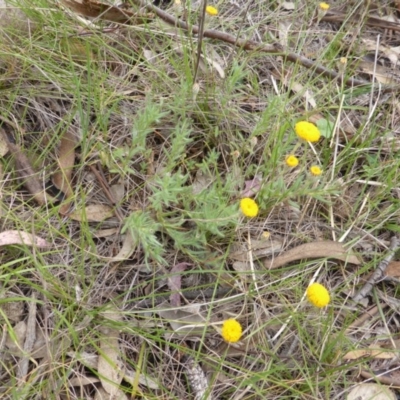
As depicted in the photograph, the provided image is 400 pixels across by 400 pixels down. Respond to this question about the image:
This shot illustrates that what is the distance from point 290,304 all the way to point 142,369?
0.59 meters

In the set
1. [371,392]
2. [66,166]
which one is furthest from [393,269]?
[66,166]

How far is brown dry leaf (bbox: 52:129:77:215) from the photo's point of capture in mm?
2031

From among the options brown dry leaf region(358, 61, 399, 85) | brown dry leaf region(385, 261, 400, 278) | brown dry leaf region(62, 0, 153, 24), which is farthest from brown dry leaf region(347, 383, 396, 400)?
brown dry leaf region(62, 0, 153, 24)

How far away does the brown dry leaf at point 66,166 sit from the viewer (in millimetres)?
2031

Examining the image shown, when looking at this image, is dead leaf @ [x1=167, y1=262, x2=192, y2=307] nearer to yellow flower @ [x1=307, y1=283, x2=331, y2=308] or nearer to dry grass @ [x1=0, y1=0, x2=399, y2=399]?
dry grass @ [x1=0, y1=0, x2=399, y2=399]

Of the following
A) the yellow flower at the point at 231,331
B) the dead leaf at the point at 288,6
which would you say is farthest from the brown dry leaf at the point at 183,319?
the dead leaf at the point at 288,6

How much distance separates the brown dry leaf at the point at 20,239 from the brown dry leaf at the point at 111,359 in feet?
1.20

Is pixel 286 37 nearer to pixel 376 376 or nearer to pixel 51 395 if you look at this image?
pixel 376 376

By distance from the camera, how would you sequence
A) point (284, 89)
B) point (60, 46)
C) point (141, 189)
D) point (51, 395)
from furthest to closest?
point (284, 89) → point (60, 46) → point (141, 189) → point (51, 395)

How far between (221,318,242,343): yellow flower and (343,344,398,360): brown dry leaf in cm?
43

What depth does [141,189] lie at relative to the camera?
209 centimetres

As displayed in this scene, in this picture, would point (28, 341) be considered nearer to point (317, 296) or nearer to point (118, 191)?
point (118, 191)

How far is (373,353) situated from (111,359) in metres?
0.96

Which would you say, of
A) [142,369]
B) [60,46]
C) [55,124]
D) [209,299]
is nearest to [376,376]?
[209,299]
